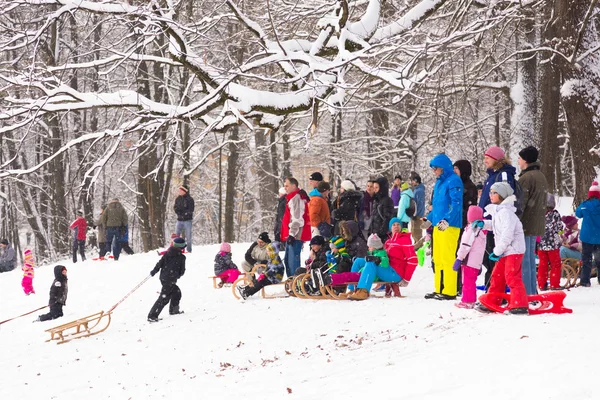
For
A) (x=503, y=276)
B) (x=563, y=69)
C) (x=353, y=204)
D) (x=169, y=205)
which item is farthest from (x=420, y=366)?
(x=169, y=205)

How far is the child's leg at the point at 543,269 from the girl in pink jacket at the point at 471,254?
2.98 m

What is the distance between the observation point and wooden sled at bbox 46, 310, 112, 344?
1062cm

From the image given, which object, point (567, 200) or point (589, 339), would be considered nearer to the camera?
point (589, 339)

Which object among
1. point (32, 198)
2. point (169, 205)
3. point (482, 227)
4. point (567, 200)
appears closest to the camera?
point (482, 227)

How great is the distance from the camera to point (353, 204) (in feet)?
41.2

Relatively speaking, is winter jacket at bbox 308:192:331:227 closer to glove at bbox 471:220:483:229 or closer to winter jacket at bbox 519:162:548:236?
glove at bbox 471:220:483:229

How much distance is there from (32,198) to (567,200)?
79.0ft

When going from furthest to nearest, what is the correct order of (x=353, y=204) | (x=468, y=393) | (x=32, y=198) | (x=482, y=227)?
(x=32, y=198) → (x=353, y=204) → (x=482, y=227) → (x=468, y=393)

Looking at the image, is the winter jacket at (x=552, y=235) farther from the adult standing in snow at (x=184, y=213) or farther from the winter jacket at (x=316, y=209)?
the adult standing in snow at (x=184, y=213)

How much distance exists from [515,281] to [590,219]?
423cm

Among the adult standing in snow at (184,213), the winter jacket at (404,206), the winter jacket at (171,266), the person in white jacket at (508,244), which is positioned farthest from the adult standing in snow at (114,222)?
the person in white jacket at (508,244)

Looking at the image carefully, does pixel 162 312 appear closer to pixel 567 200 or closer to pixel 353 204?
pixel 353 204

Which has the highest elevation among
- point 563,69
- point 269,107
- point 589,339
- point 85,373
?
point 563,69

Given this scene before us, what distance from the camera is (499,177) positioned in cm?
849
